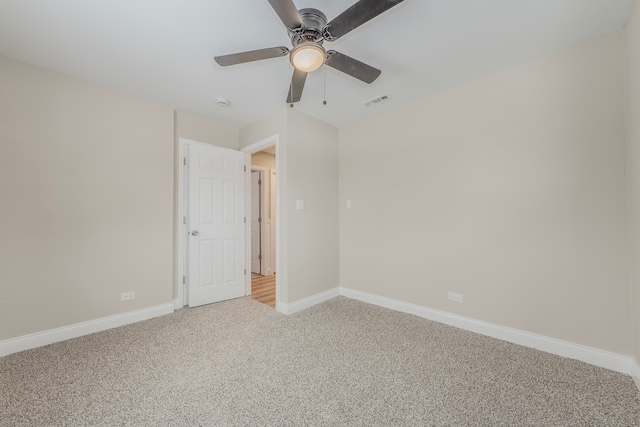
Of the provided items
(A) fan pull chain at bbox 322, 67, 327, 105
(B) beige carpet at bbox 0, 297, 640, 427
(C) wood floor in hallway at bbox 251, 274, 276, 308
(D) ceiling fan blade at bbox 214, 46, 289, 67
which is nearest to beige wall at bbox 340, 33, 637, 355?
(B) beige carpet at bbox 0, 297, 640, 427

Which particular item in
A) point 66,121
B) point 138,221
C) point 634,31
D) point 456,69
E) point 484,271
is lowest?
point 484,271

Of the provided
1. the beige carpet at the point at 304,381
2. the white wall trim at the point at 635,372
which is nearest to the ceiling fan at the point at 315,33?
the beige carpet at the point at 304,381

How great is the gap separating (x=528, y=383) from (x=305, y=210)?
2562 millimetres

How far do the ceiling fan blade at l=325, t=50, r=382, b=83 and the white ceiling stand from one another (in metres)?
0.29

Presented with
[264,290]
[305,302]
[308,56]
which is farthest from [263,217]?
[308,56]

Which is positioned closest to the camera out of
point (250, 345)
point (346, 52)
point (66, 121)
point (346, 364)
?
point (346, 364)

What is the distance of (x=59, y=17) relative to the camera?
1.70 metres

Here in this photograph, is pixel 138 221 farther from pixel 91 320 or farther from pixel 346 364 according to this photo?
pixel 346 364

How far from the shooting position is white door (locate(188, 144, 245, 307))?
10.6 ft

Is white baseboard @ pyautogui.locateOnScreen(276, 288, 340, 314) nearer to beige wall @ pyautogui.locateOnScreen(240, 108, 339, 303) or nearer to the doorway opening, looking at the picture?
beige wall @ pyautogui.locateOnScreen(240, 108, 339, 303)

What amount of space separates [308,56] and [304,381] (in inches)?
86.6

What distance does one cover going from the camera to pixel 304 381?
1.75m

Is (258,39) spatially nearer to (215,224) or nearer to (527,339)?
(215,224)

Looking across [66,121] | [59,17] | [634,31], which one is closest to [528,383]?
[634,31]
